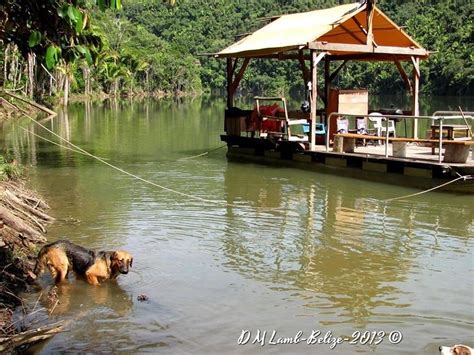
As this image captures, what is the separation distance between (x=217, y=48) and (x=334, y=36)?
99.6 m

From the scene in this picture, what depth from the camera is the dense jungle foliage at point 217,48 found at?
72.6m

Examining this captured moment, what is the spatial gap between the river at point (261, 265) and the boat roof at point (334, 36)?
377cm

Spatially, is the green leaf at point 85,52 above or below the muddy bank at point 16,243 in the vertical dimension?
above

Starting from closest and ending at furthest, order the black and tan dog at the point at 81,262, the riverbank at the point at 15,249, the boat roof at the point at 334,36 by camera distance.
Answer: the riverbank at the point at 15,249
the black and tan dog at the point at 81,262
the boat roof at the point at 334,36

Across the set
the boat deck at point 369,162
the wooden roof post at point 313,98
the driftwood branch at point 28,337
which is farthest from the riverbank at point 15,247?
the wooden roof post at point 313,98

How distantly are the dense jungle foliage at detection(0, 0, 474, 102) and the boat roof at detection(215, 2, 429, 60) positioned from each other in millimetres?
27409

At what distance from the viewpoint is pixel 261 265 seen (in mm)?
8562

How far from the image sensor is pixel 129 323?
6.45 meters

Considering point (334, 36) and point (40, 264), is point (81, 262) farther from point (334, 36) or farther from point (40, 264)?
point (334, 36)

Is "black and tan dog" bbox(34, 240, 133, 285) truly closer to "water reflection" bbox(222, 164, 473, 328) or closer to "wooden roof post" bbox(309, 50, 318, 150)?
"water reflection" bbox(222, 164, 473, 328)

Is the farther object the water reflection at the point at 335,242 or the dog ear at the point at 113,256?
the water reflection at the point at 335,242

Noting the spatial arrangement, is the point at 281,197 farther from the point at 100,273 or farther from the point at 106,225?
the point at 100,273

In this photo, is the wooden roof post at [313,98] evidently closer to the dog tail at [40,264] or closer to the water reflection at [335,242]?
the water reflection at [335,242]

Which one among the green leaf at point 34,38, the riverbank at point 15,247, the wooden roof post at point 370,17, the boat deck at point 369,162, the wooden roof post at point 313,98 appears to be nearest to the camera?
the green leaf at point 34,38
